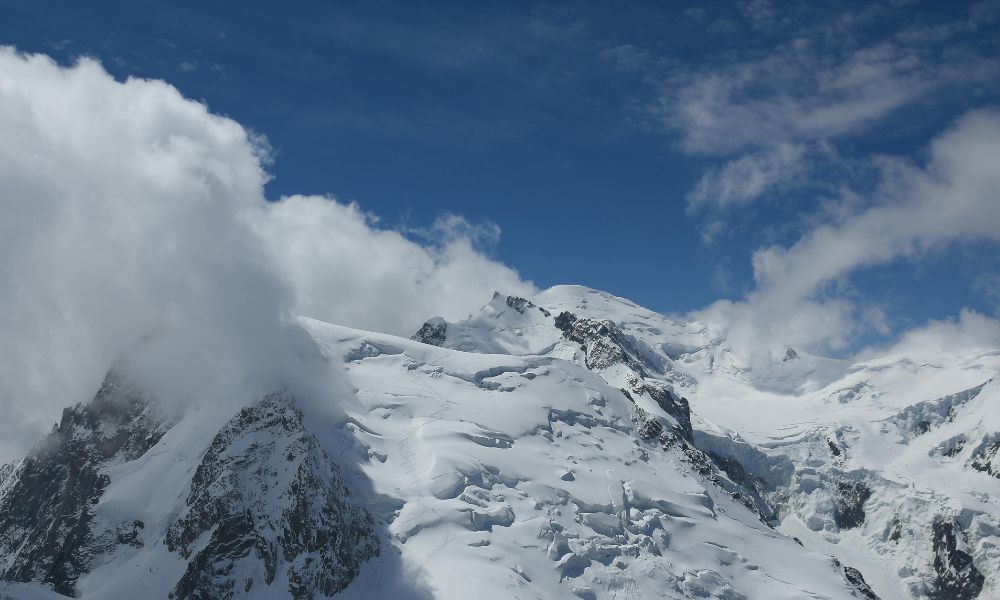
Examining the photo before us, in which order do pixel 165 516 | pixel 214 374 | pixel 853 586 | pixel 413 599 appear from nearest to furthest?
pixel 413 599 → pixel 165 516 → pixel 853 586 → pixel 214 374

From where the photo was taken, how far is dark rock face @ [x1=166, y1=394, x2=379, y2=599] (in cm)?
14000

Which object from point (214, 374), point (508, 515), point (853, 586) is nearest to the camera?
point (508, 515)

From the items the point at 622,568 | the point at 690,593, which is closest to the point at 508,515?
the point at 622,568

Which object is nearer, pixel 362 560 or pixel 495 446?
pixel 362 560

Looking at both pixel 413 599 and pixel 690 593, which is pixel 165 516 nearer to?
pixel 413 599

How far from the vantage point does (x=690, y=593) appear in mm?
166500

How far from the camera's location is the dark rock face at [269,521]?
459ft

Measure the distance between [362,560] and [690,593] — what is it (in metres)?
66.2

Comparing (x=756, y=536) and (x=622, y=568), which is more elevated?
(x=756, y=536)

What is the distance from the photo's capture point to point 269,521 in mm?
146125

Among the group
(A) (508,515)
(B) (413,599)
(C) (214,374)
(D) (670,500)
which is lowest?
(B) (413,599)

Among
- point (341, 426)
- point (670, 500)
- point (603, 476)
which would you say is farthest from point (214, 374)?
point (670, 500)

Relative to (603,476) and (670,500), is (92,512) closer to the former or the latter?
(603,476)

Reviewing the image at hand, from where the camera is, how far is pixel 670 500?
192125 mm
